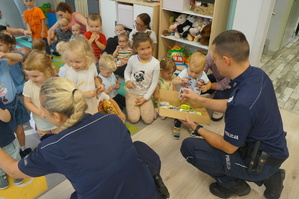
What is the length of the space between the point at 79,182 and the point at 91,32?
293 cm

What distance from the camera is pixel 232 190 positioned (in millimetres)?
1834

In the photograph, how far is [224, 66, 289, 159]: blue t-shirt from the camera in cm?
147

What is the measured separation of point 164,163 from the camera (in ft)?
7.14

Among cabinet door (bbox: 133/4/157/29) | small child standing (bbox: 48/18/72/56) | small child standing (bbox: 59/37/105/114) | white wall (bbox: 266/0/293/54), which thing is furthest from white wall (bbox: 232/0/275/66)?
small child standing (bbox: 48/18/72/56)

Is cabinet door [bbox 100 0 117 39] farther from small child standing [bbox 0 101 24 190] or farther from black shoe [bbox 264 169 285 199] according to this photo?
black shoe [bbox 264 169 285 199]

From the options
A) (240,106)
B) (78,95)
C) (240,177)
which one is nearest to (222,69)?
(240,106)

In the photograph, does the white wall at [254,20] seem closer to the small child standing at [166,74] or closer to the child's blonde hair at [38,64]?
the small child standing at [166,74]

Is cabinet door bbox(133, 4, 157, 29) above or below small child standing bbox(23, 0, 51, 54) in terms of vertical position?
above

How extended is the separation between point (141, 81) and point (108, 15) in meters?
2.51

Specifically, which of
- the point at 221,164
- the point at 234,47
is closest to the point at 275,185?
the point at 221,164

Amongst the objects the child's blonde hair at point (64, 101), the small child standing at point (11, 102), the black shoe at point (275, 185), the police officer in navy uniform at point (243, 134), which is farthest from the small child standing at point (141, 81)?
the child's blonde hair at point (64, 101)

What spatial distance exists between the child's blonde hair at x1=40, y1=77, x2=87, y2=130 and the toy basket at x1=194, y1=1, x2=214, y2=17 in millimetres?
2830

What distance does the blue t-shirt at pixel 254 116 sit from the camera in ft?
4.81

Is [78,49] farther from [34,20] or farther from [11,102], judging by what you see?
[34,20]
